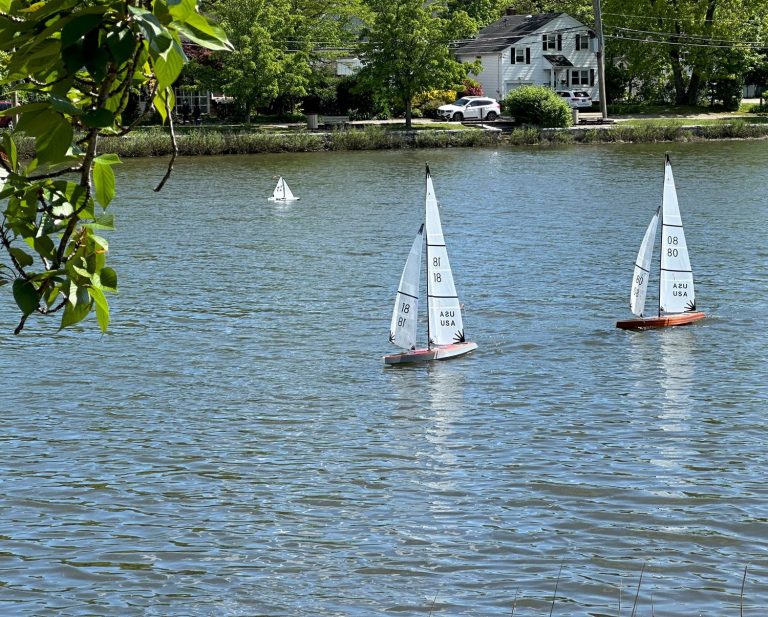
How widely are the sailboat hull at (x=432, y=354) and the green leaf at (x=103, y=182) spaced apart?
2108 cm

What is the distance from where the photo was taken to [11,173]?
339 cm

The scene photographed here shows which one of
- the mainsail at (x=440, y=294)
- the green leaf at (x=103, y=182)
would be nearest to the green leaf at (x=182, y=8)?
the green leaf at (x=103, y=182)

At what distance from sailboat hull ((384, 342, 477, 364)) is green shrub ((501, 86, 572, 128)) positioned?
62318 mm

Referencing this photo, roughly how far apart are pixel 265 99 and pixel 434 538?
74.3 metres

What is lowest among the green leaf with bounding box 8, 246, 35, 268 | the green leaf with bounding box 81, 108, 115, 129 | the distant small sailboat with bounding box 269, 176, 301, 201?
the distant small sailboat with bounding box 269, 176, 301, 201

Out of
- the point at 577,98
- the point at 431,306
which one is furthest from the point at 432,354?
the point at 577,98

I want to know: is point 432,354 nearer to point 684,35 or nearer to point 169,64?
point 169,64

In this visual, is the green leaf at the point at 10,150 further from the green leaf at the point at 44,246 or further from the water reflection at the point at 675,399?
the water reflection at the point at 675,399

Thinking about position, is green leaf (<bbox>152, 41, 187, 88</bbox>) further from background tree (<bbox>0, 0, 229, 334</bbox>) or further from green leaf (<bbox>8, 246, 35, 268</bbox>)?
green leaf (<bbox>8, 246, 35, 268</bbox>)

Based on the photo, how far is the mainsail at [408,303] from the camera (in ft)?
79.5

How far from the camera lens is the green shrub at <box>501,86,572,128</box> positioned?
8519 centimetres

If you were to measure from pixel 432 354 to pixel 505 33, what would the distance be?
88403 mm

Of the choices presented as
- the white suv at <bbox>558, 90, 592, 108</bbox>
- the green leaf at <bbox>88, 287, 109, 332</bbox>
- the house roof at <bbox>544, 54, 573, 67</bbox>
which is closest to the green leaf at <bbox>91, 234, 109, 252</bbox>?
the green leaf at <bbox>88, 287, 109, 332</bbox>

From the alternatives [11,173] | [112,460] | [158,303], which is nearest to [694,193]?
[158,303]
